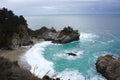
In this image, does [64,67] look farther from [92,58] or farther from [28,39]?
[28,39]

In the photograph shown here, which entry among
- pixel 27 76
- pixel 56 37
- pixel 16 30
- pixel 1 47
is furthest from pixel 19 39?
pixel 27 76

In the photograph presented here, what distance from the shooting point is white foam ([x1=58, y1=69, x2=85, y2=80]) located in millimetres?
34456

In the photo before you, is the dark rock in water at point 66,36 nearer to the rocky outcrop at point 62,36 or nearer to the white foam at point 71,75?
the rocky outcrop at point 62,36

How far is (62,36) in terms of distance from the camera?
71.8 m

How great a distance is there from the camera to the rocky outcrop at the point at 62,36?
7112 cm

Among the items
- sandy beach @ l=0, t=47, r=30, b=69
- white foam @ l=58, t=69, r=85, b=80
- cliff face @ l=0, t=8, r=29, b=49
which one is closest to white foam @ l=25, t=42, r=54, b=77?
sandy beach @ l=0, t=47, r=30, b=69

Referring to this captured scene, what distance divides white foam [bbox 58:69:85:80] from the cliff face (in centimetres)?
2391

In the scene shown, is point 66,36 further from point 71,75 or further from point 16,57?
point 71,75

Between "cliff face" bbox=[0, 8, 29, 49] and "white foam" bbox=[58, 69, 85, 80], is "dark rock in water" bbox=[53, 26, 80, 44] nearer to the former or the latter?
"cliff face" bbox=[0, 8, 29, 49]

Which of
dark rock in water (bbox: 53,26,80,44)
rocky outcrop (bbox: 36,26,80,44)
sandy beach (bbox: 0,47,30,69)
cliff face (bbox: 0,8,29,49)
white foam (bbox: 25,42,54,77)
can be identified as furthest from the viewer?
rocky outcrop (bbox: 36,26,80,44)

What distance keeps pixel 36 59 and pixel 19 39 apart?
1844cm

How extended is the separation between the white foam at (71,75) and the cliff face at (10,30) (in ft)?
78.4

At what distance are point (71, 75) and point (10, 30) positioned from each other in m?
30.3

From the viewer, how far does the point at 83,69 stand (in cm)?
3972
